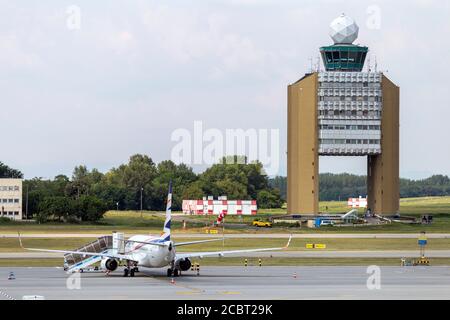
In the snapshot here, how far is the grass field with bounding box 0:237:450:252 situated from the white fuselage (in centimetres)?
3051

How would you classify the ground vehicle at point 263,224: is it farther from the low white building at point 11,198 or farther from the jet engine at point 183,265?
the jet engine at point 183,265

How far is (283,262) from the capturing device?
78938 mm

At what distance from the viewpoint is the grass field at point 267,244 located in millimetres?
98125

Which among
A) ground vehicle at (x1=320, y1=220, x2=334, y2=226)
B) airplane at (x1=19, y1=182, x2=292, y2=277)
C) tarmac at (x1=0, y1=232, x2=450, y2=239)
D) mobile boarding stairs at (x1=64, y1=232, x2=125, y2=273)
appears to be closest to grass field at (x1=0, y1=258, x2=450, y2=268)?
mobile boarding stairs at (x1=64, y1=232, x2=125, y2=273)

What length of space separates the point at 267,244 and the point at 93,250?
35909mm

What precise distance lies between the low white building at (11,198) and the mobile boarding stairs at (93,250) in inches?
4746

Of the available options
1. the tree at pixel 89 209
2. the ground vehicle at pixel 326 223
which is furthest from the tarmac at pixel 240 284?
the tree at pixel 89 209

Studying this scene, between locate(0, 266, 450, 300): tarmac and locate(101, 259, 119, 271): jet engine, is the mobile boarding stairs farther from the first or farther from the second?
locate(101, 259, 119, 271): jet engine

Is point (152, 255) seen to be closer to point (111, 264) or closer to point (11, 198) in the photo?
point (111, 264)

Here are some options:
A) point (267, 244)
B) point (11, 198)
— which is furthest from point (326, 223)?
point (11, 198)
